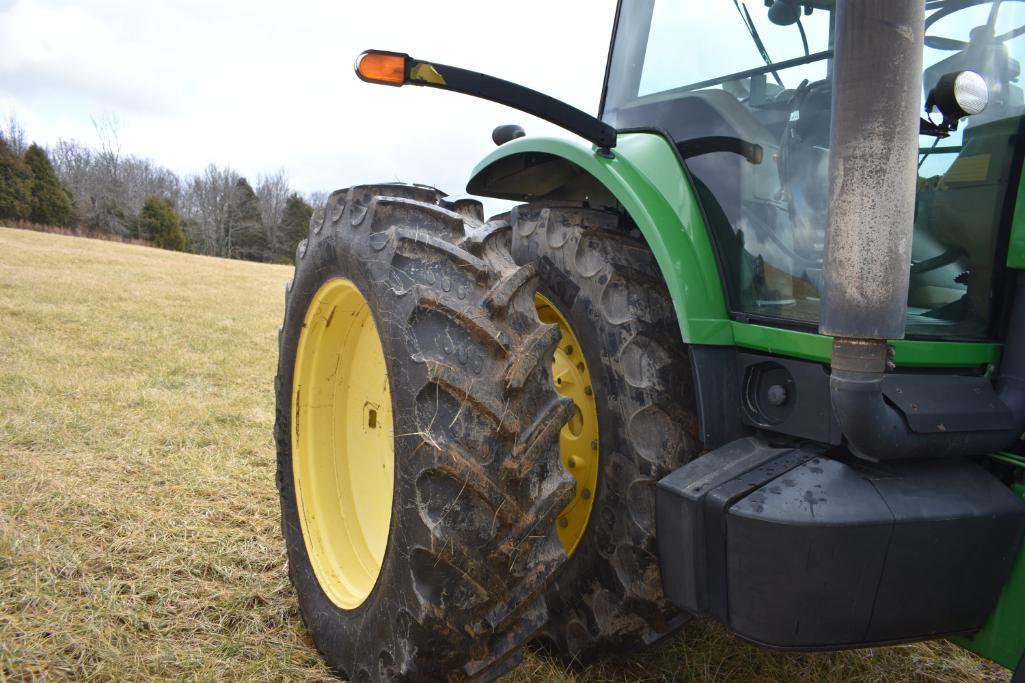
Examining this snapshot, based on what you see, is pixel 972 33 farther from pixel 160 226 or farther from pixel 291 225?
pixel 291 225

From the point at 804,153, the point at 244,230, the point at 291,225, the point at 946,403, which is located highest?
the point at 291,225

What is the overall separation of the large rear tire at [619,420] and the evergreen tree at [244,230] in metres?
49.6

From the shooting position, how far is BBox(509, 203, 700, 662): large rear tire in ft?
5.67

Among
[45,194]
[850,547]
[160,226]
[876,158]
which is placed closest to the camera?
[876,158]

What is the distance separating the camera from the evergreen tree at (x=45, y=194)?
117ft

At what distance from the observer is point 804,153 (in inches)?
61.4

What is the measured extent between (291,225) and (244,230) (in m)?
3.62

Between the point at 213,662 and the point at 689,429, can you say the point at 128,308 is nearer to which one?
the point at 213,662

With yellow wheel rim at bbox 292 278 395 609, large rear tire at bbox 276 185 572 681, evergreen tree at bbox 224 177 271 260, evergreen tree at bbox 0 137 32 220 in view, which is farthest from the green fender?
evergreen tree at bbox 224 177 271 260

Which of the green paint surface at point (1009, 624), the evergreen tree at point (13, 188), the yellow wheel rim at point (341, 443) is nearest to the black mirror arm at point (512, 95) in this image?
the yellow wheel rim at point (341, 443)

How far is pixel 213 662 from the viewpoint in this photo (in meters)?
2.09

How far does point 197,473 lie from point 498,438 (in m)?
2.54

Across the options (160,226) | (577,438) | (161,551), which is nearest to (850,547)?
(577,438)

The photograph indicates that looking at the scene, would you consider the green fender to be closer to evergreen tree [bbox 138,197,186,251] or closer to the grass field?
the grass field
